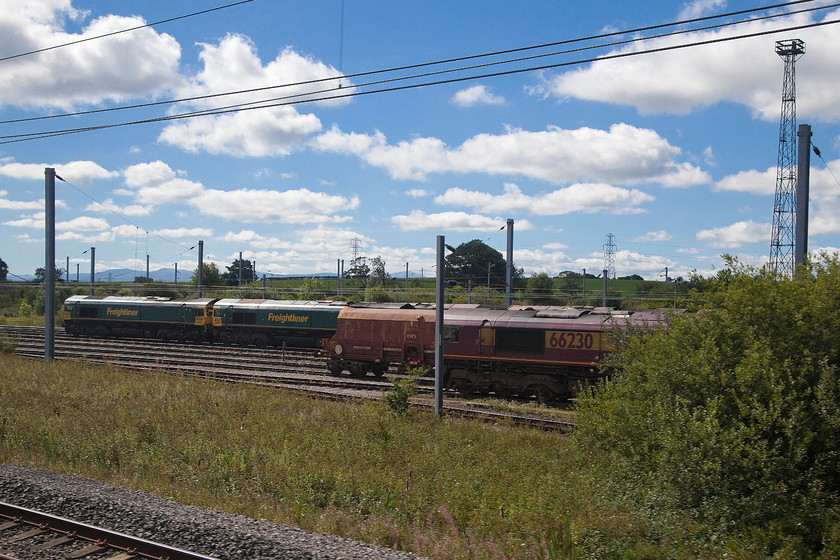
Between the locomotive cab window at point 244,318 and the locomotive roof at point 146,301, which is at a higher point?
the locomotive roof at point 146,301

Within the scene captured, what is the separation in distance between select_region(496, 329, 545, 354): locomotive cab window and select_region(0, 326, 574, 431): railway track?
2553mm

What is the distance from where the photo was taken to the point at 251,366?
3062 centimetres

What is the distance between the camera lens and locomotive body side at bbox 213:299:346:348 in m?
35.5

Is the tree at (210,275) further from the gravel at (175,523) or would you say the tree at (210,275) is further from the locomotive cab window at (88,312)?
the gravel at (175,523)

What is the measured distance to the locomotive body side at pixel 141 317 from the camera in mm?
41938

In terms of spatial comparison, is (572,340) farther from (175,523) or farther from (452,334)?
(175,523)

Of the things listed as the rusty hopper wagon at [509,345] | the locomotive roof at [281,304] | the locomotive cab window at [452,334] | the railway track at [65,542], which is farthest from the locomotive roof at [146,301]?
the railway track at [65,542]

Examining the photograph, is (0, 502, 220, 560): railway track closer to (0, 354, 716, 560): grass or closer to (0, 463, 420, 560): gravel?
(0, 463, 420, 560): gravel

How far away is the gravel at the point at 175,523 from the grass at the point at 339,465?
0.68 meters

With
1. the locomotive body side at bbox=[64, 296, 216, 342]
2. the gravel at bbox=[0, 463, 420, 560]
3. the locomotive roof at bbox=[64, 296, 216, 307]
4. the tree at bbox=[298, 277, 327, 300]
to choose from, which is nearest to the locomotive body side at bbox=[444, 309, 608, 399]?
the gravel at bbox=[0, 463, 420, 560]

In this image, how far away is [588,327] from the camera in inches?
813

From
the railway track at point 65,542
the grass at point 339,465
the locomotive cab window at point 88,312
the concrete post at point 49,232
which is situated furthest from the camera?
the locomotive cab window at point 88,312

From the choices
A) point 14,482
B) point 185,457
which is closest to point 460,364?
point 185,457

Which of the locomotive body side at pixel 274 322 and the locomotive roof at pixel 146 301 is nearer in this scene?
the locomotive body side at pixel 274 322
